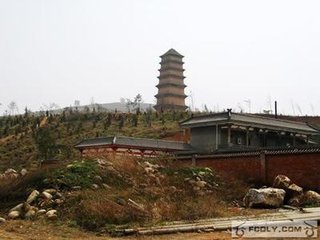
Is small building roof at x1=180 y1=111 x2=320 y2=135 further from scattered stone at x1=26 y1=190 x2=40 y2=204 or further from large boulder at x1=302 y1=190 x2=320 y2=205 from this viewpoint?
scattered stone at x1=26 y1=190 x2=40 y2=204

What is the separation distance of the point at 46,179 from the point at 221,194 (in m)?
7.07

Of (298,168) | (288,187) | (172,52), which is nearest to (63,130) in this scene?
(172,52)

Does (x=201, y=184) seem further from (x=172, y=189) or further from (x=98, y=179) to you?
(x=98, y=179)

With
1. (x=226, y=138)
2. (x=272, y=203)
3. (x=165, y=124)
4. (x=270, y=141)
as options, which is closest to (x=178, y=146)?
(x=226, y=138)

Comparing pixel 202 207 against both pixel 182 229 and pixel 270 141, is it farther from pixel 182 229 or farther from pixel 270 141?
pixel 270 141

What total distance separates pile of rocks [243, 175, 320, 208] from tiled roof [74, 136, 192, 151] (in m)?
14.4

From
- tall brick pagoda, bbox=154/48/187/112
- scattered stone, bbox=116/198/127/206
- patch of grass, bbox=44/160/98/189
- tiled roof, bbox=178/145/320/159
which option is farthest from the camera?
tall brick pagoda, bbox=154/48/187/112

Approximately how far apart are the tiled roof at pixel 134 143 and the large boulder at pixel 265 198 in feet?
47.8

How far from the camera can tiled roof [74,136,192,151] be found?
29.6 meters

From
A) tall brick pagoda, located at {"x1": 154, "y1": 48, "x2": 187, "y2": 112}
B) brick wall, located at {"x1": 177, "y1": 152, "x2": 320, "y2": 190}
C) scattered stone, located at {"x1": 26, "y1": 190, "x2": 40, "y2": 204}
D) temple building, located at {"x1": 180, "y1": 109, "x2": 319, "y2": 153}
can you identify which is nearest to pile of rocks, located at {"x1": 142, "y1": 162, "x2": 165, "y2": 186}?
brick wall, located at {"x1": 177, "y1": 152, "x2": 320, "y2": 190}

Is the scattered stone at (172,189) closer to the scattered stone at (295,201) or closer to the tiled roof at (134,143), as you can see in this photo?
the scattered stone at (295,201)

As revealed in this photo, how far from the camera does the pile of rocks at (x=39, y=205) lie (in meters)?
12.3

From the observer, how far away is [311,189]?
58.9 ft

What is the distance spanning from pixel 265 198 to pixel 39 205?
791 centimetres
